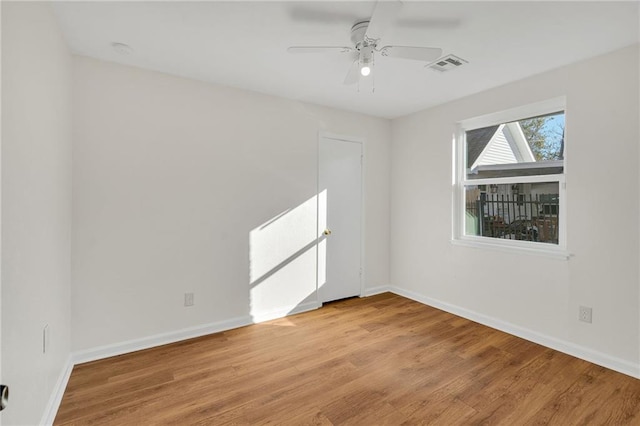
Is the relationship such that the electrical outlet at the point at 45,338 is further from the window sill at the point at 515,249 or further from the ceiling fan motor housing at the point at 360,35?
the window sill at the point at 515,249

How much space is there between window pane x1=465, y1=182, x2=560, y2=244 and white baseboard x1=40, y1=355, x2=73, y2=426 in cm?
401

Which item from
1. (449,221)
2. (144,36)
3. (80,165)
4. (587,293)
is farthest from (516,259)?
(80,165)

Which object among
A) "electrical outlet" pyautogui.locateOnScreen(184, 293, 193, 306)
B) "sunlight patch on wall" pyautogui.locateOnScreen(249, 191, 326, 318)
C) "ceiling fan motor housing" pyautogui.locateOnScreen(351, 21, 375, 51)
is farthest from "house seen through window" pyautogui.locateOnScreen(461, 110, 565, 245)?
"electrical outlet" pyautogui.locateOnScreen(184, 293, 193, 306)

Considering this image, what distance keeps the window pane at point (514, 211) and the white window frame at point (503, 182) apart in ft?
0.16

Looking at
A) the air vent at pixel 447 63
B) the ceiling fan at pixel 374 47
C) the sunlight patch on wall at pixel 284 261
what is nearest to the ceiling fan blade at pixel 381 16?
the ceiling fan at pixel 374 47

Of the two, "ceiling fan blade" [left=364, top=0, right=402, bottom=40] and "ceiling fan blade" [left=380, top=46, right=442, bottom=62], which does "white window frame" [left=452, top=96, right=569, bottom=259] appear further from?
"ceiling fan blade" [left=364, top=0, right=402, bottom=40]

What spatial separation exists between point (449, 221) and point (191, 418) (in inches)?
127

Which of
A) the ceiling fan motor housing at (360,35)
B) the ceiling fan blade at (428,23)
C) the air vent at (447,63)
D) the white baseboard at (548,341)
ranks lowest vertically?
the white baseboard at (548,341)

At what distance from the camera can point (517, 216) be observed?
3.19 metres

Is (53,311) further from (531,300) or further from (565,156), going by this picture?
(565,156)

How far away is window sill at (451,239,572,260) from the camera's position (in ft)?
9.05

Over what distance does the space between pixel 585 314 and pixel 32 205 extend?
401cm

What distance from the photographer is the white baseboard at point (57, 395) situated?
69.0 inches

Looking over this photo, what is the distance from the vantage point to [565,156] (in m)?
2.74
